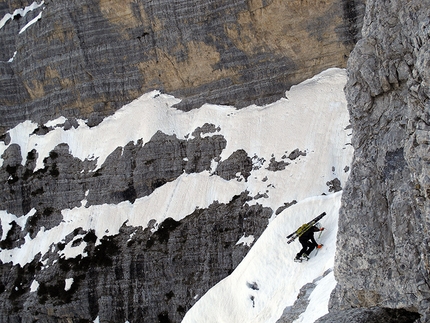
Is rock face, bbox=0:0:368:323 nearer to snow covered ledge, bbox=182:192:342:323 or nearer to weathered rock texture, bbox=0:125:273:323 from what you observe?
weathered rock texture, bbox=0:125:273:323

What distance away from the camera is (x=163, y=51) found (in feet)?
157

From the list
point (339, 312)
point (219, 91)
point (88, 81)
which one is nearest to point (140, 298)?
point (219, 91)

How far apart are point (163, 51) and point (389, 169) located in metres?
41.1

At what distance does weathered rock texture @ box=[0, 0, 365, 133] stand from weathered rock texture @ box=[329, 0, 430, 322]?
33.7 meters

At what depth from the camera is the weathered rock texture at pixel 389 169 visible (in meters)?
7.78

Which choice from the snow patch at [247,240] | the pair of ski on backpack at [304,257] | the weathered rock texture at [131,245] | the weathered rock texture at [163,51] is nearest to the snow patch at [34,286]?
the weathered rock texture at [131,245]

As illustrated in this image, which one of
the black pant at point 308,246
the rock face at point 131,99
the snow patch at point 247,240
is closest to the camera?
the black pant at point 308,246

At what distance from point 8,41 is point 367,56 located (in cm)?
5394

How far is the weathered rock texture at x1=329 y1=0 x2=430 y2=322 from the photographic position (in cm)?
778

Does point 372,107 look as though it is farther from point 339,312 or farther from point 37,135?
point 37,135

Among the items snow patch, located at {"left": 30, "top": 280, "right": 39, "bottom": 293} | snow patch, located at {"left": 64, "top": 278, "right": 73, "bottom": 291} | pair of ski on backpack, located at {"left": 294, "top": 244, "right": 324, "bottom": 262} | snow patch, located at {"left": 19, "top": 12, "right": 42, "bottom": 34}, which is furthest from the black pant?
snow patch, located at {"left": 19, "top": 12, "right": 42, "bottom": 34}

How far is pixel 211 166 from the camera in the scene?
4275cm

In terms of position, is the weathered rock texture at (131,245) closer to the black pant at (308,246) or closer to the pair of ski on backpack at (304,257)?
the pair of ski on backpack at (304,257)

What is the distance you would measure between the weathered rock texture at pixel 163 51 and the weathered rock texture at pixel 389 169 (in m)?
33.7
